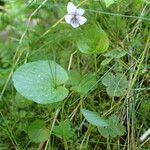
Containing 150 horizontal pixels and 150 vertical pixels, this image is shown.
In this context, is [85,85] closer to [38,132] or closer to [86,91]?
[86,91]

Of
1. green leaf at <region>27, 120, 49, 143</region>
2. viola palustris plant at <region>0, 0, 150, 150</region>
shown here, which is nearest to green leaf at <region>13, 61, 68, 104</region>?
viola palustris plant at <region>0, 0, 150, 150</region>

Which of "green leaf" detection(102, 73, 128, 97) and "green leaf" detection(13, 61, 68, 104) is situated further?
"green leaf" detection(102, 73, 128, 97)

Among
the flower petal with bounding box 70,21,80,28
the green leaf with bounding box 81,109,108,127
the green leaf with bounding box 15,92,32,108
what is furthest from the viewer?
the green leaf with bounding box 15,92,32,108

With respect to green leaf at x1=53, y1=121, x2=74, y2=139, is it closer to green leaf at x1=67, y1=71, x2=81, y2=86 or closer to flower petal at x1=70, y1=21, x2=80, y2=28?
green leaf at x1=67, y1=71, x2=81, y2=86

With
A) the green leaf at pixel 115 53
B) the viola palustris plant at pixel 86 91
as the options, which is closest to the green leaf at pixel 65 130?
the viola palustris plant at pixel 86 91

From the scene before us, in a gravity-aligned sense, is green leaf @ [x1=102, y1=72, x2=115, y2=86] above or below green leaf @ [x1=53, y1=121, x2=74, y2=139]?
above

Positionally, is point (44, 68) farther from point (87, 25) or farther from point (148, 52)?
point (148, 52)

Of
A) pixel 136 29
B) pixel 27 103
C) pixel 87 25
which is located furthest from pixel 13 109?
pixel 136 29

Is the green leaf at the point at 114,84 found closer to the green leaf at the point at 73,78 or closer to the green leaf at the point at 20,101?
the green leaf at the point at 73,78
